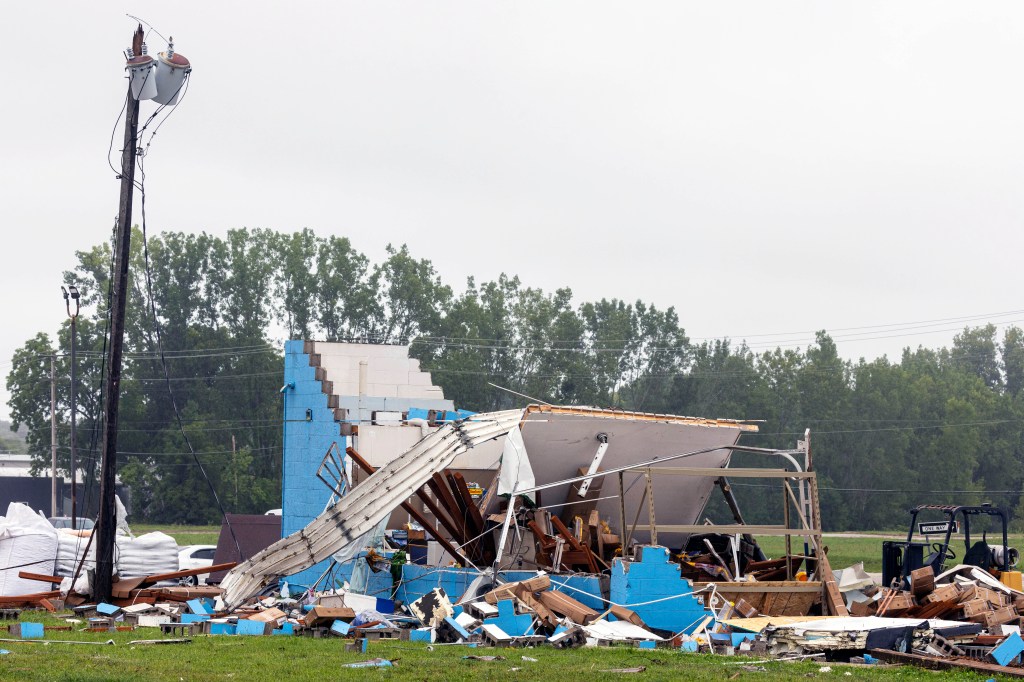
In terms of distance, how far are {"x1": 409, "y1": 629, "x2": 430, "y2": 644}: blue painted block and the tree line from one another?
56.6 metres

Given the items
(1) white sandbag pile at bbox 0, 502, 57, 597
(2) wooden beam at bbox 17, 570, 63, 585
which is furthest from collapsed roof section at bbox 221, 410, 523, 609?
(1) white sandbag pile at bbox 0, 502, 57, 597

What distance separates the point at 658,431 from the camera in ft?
70.6

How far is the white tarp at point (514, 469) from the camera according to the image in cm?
1939

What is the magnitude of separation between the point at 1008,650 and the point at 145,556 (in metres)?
16.0

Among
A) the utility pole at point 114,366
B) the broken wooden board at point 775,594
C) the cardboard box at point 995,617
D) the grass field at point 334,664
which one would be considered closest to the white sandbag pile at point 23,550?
the utility pole at point 114,366

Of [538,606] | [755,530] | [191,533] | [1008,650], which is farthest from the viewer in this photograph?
[191,533]

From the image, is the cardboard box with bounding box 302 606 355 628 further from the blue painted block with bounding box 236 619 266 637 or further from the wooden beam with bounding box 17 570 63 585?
the wooden beam with bounding box 17 570 63 585

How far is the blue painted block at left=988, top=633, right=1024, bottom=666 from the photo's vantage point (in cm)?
1330

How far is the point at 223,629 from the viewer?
1750 cm

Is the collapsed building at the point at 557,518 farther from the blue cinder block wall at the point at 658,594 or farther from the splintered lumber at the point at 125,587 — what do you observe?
the splintered lumber at the point at 125,587

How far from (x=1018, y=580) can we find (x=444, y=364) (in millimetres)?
56146

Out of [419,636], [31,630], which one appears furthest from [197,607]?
[419,636]

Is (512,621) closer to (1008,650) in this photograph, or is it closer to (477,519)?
(477,519)

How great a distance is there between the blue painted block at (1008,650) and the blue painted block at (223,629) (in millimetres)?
10213
